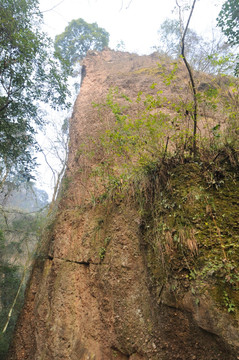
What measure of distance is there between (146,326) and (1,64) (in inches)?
263

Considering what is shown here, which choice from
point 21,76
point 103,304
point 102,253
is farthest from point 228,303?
point 21,76

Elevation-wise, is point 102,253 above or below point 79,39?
below

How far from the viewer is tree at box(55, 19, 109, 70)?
1820cm

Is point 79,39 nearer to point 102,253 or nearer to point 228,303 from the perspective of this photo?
point 102,253

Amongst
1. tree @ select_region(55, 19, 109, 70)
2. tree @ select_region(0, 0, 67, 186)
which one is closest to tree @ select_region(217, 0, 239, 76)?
tree @ select_region(0, 0, 67, 186)

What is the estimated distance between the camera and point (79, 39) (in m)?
18.2

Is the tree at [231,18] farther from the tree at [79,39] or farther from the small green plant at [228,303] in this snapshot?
the tree at [79,39]

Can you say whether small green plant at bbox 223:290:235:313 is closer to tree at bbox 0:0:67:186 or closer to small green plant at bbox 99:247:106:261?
small green plant at bbox 99:247:106:261

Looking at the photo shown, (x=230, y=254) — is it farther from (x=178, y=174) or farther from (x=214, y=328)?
(x=178, y=174)

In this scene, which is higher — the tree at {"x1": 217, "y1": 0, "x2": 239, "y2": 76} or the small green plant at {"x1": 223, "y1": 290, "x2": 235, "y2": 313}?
the tree at {"x1": 217, "y1": 0, "x2": 239, "y2": 76}

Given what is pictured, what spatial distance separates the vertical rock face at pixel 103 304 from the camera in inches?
117

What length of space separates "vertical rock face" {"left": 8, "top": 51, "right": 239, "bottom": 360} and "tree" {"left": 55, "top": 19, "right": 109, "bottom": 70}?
1524 centimetres

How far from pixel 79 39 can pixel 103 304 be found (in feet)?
67.5

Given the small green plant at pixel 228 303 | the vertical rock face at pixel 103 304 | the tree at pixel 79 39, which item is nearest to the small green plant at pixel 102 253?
the vertical rock face at pixel 103 304
